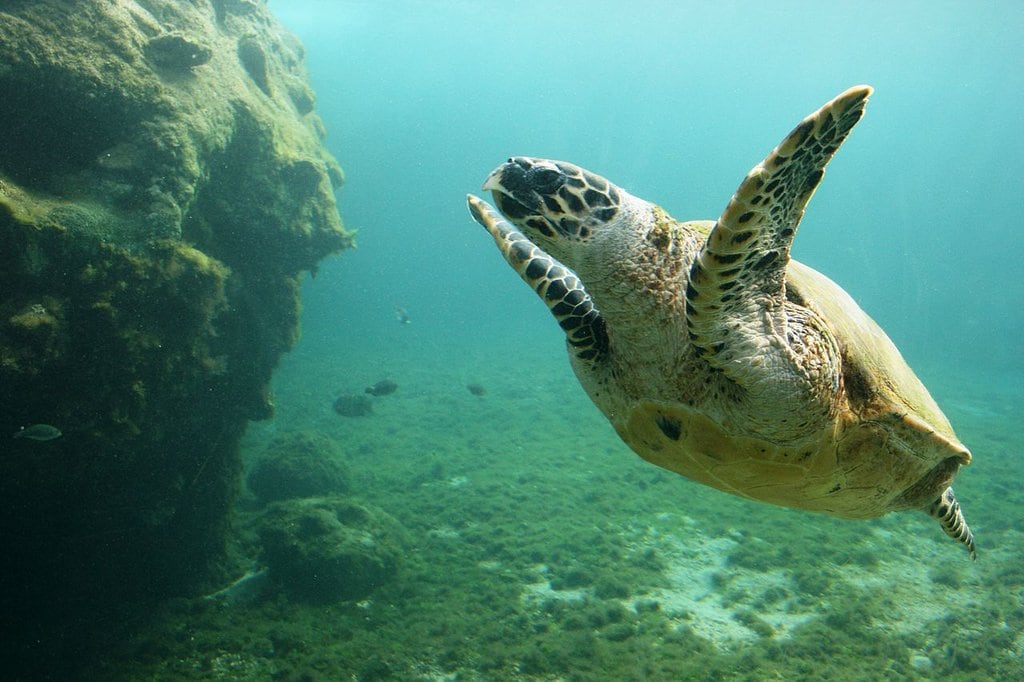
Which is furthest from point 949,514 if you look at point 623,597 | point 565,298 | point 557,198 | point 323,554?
point 323,554

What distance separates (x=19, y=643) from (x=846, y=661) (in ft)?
25.3

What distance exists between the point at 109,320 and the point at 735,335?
5688 mm

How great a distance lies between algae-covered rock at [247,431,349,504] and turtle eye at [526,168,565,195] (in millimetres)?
8605

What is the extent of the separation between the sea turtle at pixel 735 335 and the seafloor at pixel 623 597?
→ 284 cm

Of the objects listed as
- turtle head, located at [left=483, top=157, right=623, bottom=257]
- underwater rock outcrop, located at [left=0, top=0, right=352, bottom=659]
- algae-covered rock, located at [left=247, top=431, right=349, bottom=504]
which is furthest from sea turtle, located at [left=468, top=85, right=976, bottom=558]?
algae-covered rock, located at [left=247, top=431, right=349, bottom=504]

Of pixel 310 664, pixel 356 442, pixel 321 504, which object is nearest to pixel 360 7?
pixel 356 442

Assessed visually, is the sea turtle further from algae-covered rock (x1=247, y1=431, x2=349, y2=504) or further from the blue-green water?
the blue-green water

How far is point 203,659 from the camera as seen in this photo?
4707mm

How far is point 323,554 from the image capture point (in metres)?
6.05

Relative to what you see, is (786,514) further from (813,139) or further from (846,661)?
(813,139)

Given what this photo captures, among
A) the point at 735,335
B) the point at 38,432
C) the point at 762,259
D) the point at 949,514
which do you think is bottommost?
the point at 38,432

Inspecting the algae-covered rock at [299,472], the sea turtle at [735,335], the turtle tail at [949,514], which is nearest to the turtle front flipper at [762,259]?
the sea turtle at [735,335]

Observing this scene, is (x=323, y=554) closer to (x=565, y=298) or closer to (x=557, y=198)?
(x=565, y=298)

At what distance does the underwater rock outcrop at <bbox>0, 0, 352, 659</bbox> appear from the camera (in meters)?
4.64
